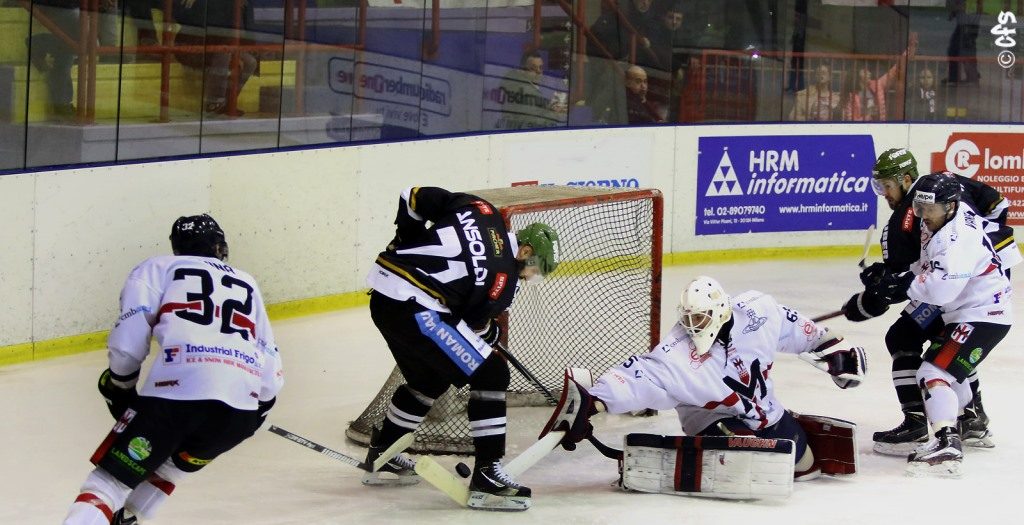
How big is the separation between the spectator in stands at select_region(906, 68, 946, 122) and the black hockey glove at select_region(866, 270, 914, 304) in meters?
5.15

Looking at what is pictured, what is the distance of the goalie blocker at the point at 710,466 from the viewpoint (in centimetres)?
472

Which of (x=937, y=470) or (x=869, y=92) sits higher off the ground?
(x=869, y=92)

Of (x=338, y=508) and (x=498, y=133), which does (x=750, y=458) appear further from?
(x=498, y=133)

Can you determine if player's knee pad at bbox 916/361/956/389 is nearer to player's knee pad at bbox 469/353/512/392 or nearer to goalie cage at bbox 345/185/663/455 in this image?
goalie cage at bbox 345/185/663/455

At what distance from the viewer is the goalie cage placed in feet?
20.2

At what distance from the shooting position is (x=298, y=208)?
7.61 m

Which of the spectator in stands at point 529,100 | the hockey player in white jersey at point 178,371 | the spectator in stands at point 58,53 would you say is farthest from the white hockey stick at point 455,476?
the spectator in stands at point 529,100

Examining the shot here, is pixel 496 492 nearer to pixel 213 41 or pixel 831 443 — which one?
pixel 831 443

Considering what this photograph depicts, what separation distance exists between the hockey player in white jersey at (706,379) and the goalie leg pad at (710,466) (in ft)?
0.28

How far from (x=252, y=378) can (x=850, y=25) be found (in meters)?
7.29

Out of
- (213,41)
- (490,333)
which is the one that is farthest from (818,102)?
(490,333)

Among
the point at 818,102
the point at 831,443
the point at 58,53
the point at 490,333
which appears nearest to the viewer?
the point at 490,333

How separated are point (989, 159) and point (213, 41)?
517cm

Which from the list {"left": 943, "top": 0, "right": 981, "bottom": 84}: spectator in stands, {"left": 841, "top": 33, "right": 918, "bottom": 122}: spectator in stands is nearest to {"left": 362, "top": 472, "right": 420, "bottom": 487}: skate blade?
{"left": 841, "top": 33, "right": 918, "bottom": 122}: spectator in stands
